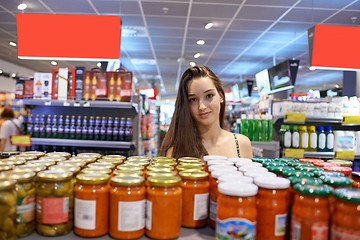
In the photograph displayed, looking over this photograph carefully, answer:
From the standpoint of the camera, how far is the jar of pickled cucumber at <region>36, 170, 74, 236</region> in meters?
0.94

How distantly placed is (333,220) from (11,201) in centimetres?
101

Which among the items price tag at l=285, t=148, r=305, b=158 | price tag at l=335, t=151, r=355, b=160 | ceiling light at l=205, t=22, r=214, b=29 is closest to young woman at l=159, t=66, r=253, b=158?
price tag at l=285, t=148, r=305, b=158

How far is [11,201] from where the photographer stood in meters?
0.85

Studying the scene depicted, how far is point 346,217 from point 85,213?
83 centimetres

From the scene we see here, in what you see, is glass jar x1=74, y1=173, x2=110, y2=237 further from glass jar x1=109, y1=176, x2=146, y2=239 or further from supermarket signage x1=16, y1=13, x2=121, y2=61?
supermarket signage x1=16, y1=13, x2=121, y2=61

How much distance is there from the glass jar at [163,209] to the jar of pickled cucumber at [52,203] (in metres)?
0.30

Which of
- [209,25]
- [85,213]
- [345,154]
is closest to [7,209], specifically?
[85,213]

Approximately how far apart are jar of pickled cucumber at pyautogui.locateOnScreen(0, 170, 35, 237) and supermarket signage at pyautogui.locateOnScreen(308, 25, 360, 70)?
168 inches

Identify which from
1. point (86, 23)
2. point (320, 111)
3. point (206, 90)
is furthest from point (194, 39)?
point (206, 90)

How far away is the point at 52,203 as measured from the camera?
94 centimetres

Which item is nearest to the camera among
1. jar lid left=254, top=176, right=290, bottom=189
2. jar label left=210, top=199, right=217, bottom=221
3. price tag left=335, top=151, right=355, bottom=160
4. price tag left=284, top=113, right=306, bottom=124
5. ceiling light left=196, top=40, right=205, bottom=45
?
jar lid left=254, top=176, right=290, bottom=189

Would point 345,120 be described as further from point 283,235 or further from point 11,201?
point 11,201

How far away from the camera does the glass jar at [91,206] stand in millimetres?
928

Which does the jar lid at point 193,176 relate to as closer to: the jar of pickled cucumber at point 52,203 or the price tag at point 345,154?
the jar of pickled cucumber at point 52,203
